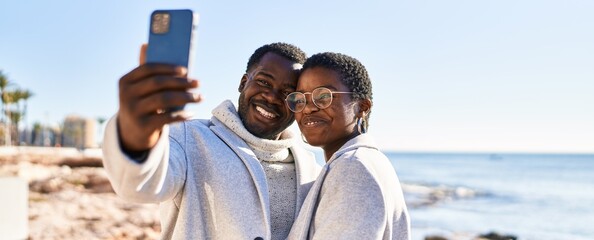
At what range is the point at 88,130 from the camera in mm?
63656

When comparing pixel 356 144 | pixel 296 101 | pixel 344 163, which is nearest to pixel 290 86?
pixel 296 101

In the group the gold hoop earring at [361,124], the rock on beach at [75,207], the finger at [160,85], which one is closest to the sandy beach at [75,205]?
the rock on beach at [75,207]

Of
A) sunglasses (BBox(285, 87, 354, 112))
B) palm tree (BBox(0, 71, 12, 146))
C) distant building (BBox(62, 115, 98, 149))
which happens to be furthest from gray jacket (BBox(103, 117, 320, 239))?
distant building (BBox(62, 115, 98, 149))

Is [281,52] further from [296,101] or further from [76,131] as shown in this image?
[76,131]

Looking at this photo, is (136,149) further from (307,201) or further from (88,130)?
(88,130)

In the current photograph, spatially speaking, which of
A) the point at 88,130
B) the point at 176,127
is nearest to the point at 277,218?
the point at 176,127

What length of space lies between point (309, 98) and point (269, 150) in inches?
14.0

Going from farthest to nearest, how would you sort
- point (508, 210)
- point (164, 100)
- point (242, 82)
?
1. point (508, 210)
2. point (242, 82)
3. point (164, 100)

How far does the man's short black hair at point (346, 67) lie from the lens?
252 cm

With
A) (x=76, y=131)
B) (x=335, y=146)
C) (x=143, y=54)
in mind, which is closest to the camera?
(x=143, y=54)

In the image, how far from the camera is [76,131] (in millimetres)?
62906

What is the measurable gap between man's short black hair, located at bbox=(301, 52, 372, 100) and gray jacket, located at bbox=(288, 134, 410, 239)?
269mm

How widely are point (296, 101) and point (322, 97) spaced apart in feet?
0.48

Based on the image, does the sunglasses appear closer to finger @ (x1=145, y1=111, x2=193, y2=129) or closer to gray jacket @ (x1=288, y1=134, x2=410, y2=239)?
gray jacket @ (x1=288, y1=134, x2=410, y2=239)
